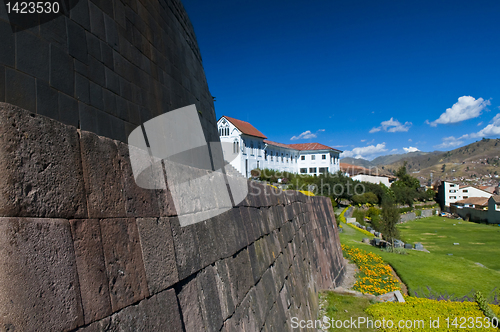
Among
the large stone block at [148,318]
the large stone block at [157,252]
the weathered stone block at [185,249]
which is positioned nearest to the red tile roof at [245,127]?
the weathered stone block at [185,249]

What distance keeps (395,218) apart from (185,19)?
22.9 m

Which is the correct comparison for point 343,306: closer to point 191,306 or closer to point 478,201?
point 191,306

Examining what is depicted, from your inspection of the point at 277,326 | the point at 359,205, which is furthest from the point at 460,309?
the point at 359,205

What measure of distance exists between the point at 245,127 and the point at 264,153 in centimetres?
573

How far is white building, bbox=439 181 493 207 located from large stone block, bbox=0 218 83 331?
101 metres

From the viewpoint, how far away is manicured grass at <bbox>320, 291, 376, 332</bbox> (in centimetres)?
770

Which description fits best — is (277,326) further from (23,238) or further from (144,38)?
(144,38)

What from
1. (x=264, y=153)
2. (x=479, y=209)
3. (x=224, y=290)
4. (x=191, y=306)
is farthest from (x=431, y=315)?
(x=479, y=209)

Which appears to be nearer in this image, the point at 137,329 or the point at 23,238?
the point at 23,238

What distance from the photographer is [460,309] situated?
845 cm

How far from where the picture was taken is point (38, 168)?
1.55 meters

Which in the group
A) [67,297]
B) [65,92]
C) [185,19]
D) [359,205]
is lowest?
[359,205]

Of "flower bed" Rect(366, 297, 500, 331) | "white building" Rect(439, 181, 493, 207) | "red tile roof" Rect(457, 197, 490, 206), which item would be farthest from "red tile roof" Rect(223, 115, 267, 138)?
"white building" Rect(439, 181, 493, 207)

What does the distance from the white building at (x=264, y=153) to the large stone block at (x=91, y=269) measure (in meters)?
38.3
